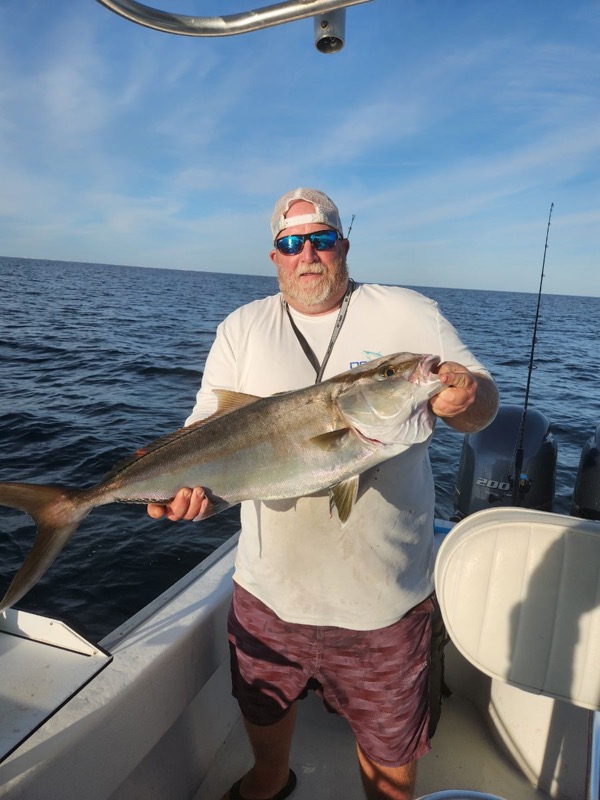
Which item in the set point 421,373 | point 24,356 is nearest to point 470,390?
point 421,373

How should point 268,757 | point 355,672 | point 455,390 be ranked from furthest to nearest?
point 268,757 → point 355,672 → point 455,390

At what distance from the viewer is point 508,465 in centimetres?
527

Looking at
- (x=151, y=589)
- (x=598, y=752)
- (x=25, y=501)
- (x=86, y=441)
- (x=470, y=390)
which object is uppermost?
(x=470, y=390)

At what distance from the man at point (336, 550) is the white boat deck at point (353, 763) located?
0.68 metres

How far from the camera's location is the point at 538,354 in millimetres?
27672

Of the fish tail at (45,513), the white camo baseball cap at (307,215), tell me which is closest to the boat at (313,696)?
the fish tail at (45,513)

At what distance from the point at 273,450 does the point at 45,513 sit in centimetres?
118

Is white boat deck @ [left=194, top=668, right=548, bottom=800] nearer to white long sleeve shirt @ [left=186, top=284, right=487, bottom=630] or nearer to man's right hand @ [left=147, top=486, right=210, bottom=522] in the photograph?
white long sleeve shirt @ [left=186, top=284, right=487, bottom=630]

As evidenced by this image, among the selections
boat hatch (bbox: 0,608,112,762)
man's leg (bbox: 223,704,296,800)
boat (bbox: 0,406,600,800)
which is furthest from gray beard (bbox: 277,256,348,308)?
man's leg (bbox: 223,704,296,800)

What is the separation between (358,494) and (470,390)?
768mm

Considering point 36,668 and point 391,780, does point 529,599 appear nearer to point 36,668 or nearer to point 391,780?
point 391,780

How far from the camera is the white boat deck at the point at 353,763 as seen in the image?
10.9 ft

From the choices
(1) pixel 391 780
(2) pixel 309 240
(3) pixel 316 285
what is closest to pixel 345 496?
(3) pixel 316 285

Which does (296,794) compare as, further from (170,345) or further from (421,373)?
(170,345)
